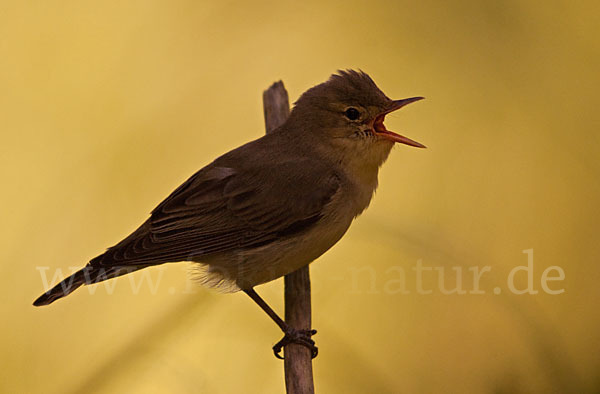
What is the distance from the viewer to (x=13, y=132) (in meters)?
4.32

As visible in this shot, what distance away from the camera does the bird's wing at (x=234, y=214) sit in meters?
3.12

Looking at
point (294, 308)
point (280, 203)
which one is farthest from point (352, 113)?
point (294, 308)

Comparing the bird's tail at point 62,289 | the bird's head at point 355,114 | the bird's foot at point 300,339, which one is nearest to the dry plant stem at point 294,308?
the bird's foot at point 300,339

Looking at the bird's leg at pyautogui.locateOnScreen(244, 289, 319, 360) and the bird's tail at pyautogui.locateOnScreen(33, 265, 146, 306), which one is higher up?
the bird's tail at pyautogui.locateOnScreen(33, 265, 146, 306)

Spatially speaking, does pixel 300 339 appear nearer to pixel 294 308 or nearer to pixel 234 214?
pixel 294 308

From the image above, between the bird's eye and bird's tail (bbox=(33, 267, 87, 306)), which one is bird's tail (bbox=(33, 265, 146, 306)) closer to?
bird's tail (bbox=(33, 267, 87, 306))

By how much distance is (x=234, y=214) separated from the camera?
126 inches

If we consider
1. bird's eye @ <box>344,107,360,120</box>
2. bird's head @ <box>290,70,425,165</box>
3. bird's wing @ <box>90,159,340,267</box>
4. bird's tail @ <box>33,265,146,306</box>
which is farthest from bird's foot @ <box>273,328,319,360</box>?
bird's eye @ <box>344,107,360,120</box>

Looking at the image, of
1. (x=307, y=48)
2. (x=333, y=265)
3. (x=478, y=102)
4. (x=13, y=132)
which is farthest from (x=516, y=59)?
(x=13, y=132)

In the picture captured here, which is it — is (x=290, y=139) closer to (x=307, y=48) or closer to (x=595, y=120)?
(x=307, y=48)

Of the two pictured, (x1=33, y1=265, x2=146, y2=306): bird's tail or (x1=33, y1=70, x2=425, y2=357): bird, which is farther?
(x1=33, y1=70, x2=425, y2=357): bird

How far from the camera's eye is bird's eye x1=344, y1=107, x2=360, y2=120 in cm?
322

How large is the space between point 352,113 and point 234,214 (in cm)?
65

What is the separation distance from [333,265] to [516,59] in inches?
61.7
